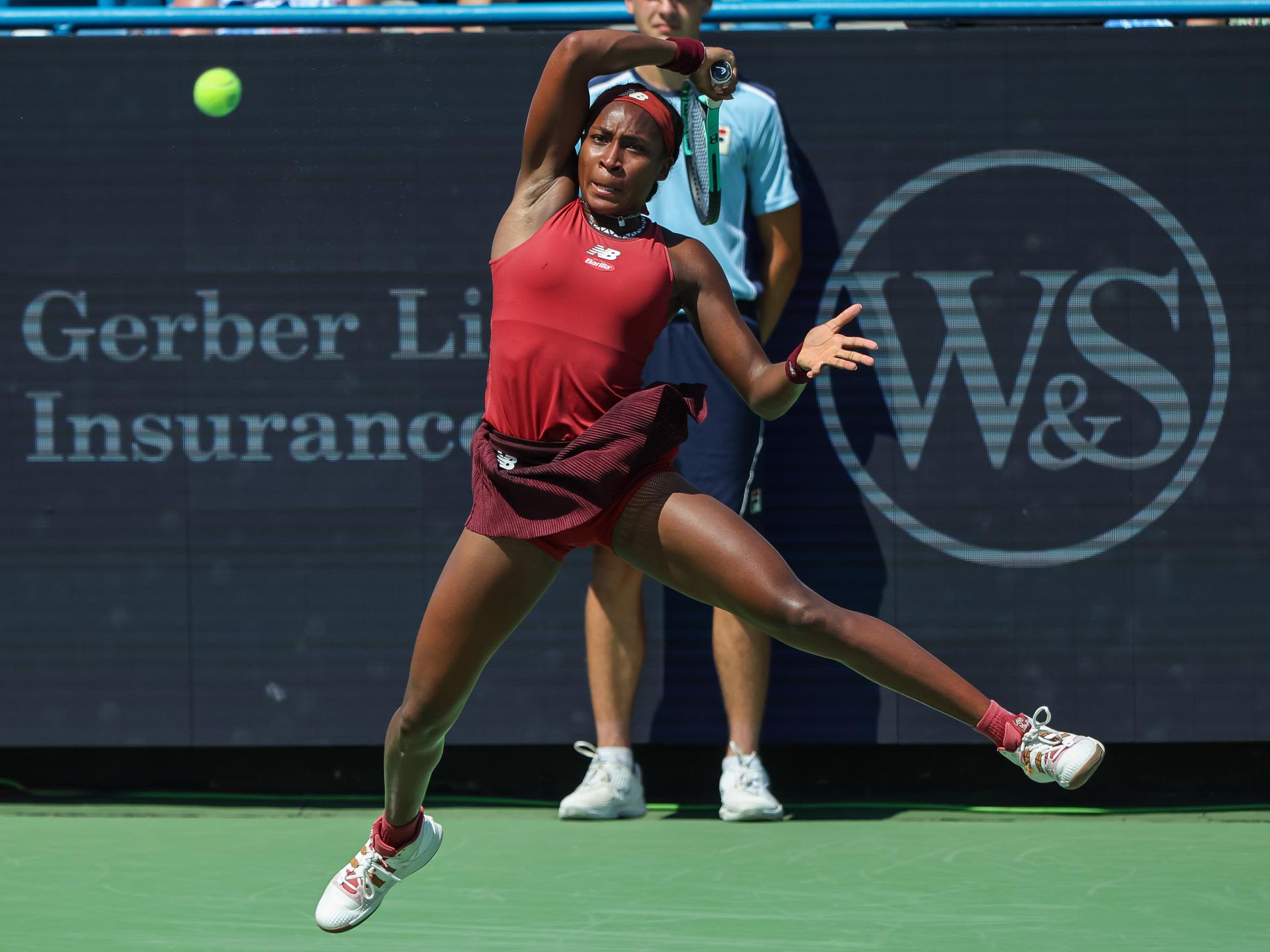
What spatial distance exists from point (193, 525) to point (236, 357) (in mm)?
523

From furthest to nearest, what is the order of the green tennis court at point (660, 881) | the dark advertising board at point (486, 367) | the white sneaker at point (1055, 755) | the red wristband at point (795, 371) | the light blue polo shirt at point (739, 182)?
the dark advertising board at point (486, 367) < the light blue polo shirt at point (739, 182) < the green tennis court at point (660, 881) < the red wristband at point (795, 371) < the white sneaker at point (1055, 755)

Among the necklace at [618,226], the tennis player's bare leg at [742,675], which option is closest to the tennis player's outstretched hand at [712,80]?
the necklace at [618,226]

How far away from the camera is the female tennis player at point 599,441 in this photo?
3.29m

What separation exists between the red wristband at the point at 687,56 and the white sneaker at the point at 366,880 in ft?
5.76

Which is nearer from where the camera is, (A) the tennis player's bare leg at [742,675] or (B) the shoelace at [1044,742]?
(B) the shoelace at [1044,742]

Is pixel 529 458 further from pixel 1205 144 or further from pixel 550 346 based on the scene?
pixel 1205 144

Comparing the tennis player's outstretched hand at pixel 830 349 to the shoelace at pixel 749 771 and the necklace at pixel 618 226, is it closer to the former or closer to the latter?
the necklace at pixel 618 226

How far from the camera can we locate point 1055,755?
323 cm

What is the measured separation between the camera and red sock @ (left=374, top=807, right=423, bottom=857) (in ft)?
12.1

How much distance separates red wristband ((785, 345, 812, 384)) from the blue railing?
1982 mm

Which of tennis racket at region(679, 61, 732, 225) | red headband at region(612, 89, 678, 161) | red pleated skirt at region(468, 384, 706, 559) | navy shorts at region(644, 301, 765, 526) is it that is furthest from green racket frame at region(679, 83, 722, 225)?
navy shorts at region(644, 301, 765, 526)

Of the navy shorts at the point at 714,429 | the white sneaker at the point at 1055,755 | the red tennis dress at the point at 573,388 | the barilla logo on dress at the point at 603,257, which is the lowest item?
the white sneaker at the point at 1055,755

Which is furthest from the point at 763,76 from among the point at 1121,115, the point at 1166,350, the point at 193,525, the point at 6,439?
the point at 6,439

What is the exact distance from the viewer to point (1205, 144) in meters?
5.01
